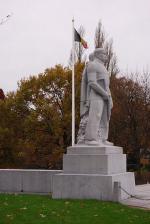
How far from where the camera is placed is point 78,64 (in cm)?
4000

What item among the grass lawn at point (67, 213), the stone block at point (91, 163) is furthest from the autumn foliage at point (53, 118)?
the grass lawn at point (67, 213)

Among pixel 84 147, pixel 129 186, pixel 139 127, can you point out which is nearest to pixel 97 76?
pixel 84 147

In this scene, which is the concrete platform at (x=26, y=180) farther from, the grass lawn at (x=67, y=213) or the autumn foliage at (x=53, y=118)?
the autumn foliage at (x=53, y=118)

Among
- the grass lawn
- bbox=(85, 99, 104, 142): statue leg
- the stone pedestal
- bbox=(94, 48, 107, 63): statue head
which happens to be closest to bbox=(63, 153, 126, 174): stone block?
the stone pedestal

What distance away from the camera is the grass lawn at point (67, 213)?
34.1 ft

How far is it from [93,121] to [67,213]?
474 cm

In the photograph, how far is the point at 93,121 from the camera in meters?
15.6

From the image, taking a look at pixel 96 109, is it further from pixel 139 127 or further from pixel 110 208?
pixel 139 127

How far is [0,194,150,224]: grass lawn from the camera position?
10391 mm

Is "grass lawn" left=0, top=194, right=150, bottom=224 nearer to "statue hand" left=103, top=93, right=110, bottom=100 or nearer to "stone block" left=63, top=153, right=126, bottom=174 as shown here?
"stone block" left=63, top=153, right=126, bottom=174

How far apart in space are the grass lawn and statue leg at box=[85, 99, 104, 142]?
7.87 ft

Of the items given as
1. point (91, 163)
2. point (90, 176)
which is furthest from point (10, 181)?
point (90, 176)

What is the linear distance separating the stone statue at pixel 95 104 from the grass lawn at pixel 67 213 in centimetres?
254

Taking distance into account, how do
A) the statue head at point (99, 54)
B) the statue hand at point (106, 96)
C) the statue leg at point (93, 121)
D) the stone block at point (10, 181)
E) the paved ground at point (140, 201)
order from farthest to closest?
1. the stone block at point (10, 181)
2. the statue head at point (99, 54)
3. the statue hand at point (106, 96)
4. the statue leg at point (93, 121)
5. the paved ground at point (140, 201)
